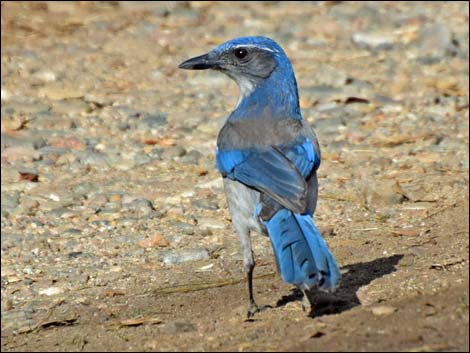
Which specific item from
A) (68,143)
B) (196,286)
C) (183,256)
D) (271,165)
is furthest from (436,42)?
(271,165)

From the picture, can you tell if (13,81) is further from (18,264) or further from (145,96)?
(18,264)

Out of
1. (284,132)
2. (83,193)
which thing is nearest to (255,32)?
(83,193)

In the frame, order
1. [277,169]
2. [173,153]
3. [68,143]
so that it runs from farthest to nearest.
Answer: [68,143] < [173,153] < [277,169]

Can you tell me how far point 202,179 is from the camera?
9.66 metres

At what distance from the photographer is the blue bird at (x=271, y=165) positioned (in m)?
5.80

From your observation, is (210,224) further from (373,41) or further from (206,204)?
(373,41)

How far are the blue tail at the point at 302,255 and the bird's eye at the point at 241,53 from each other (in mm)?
1638

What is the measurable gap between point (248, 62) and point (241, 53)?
0.08m

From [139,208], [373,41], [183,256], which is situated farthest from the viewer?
[373,41]

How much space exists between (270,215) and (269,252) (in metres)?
1.79

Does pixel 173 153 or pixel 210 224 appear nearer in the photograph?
pixel 210 224

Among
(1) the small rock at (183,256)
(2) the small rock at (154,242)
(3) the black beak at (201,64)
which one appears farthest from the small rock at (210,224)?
Answer: (3) the black beak at (201,64)

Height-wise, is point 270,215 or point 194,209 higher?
point 270,215

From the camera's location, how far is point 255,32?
13.3m
